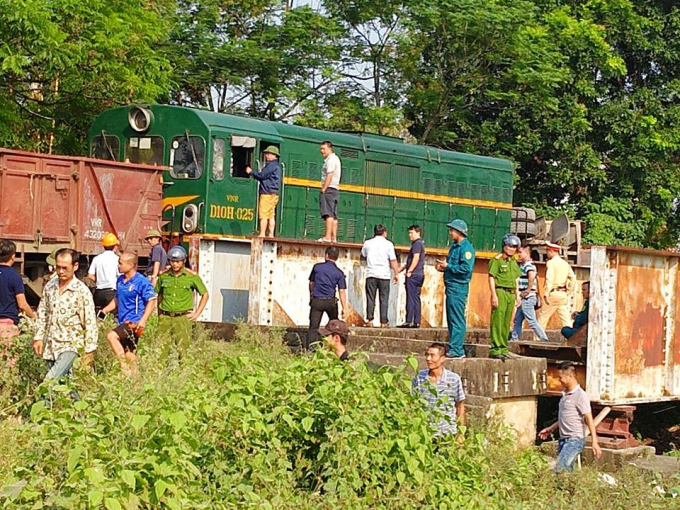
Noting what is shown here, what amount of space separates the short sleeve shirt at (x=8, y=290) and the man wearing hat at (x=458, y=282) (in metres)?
4.61

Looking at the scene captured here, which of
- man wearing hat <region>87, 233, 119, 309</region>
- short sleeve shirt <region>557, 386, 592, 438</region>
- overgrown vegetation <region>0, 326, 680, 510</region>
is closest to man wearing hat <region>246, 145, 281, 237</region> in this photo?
man wearing hat <region>87, 233, 119, 309</region>

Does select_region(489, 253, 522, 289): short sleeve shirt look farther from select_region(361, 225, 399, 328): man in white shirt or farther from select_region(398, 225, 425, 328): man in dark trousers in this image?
select_region(398, 225, 425, 328): man in dark trousers

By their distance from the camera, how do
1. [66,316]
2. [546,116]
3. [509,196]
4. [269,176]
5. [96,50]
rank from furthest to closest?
1. [546,116]
2. [509,196]
3. [96,50]
4. [269,176]
5. [66,316]

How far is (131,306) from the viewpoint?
36.6 feet

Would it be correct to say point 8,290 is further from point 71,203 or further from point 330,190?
point 330,190

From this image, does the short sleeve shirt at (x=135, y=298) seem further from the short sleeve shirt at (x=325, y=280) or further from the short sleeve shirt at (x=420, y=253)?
the short sleeve shirt at (x=420, y=253)

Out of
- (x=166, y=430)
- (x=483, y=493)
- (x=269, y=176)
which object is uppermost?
(x=269, y=176)

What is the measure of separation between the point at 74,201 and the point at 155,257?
6.05 feet

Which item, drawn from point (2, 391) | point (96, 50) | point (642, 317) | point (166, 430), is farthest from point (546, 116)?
point (166, 430)

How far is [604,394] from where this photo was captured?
12180 millimetres

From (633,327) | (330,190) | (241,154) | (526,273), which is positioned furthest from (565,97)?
(633,327)

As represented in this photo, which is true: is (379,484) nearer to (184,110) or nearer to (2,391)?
(2,391)

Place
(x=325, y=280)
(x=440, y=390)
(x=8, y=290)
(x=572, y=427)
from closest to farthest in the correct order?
(x=440, y=390), (x=572, y=427), (x=8, y=290), (x=325, y=280)

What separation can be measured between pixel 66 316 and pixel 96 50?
422 inches
